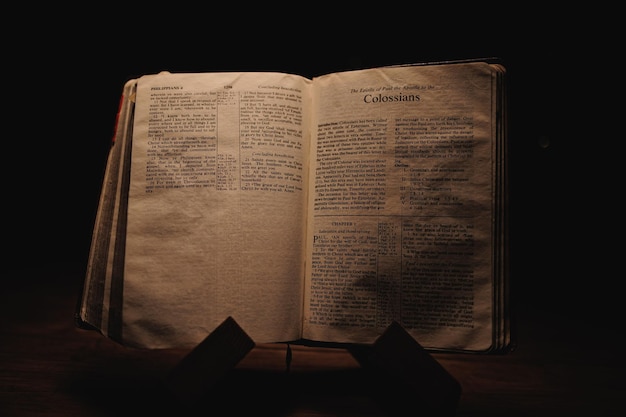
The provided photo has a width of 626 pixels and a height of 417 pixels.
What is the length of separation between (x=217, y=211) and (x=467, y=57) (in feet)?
2.92

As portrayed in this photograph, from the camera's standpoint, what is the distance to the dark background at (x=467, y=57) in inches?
43.0

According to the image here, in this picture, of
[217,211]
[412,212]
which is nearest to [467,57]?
[412,212]

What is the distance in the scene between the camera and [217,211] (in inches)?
24.5

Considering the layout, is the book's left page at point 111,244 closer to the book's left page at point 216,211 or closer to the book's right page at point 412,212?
the book's left page at point 216,211

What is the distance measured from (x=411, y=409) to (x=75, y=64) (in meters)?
1.61

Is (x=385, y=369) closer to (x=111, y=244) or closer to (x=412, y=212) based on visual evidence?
(x=412, y=212)

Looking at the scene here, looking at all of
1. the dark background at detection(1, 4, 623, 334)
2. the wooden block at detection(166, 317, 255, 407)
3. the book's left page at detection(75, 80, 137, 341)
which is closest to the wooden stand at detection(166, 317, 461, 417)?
the wooden block at detection(166, 317, 255, 407)

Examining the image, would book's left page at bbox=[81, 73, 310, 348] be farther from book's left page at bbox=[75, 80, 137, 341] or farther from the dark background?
the dark background

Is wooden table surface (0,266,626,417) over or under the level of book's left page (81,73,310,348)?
under

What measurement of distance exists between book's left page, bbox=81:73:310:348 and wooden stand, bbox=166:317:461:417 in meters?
0.09

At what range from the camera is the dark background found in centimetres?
109

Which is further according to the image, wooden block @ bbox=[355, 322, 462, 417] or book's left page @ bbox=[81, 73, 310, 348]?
book's left page @ bbox=[81, 73, 310, 348]

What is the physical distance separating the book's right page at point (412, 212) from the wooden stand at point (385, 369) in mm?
88

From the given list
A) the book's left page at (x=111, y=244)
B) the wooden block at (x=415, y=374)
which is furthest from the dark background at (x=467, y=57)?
the wooden block at (x=415, y=374)
